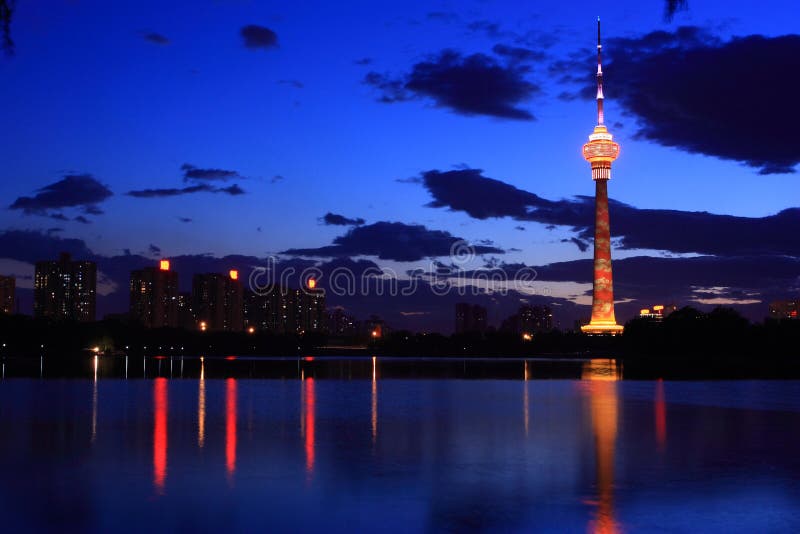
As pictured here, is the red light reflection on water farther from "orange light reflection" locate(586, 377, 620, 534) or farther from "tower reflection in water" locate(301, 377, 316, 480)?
"orange light reflection" locate(586, 377, 620, 534)

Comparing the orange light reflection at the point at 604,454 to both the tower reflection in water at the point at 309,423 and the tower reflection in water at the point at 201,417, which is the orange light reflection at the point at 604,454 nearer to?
the tower reflection in water at the point at 309,423

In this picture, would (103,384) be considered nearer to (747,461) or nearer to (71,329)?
Answer: (747,461)

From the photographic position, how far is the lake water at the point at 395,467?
15.3 m

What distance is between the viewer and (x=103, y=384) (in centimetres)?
5675

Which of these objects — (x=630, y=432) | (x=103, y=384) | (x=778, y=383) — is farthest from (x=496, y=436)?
(x=778, y=383)

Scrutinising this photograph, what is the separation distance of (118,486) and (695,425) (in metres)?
20.0

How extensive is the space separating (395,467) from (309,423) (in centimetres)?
1062

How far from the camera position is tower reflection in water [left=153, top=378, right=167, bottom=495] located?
746 inches

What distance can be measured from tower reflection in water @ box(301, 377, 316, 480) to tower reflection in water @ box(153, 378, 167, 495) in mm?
2993

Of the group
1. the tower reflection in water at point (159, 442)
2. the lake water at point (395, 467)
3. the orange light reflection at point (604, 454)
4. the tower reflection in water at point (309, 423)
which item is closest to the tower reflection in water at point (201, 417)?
the lake water at point (395, 467)

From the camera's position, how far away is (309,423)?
31.4 meters

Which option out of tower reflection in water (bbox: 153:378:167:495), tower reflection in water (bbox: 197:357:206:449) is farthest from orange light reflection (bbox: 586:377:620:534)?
tower reflection in water (bbox: 197:357:206:449)

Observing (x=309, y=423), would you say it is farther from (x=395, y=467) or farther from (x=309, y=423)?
(x=395, y=467)

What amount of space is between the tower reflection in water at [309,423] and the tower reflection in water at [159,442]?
2.99 metres
